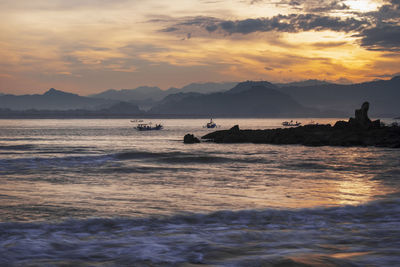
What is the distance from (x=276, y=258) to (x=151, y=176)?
57.5 ft

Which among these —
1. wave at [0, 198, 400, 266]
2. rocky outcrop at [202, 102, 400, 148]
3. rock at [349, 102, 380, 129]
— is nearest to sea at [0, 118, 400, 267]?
wave at [0, 198, 400, 266]

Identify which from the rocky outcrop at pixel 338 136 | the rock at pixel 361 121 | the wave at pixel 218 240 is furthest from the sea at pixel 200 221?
the rock at pixel 361 121

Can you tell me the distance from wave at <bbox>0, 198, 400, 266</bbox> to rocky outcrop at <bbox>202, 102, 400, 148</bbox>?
142 ft

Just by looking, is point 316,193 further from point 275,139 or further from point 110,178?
point 275,139

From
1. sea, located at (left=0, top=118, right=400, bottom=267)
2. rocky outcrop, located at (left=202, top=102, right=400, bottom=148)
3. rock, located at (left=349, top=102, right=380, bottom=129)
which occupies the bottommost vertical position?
sea, located at (left=0, top=118, right=400, bottom=267)

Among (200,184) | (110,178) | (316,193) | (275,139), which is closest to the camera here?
(316,193)

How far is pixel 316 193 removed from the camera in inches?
703

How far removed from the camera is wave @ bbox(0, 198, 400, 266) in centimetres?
852

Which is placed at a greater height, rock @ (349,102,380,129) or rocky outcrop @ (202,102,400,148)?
rock @ (349,102,380,129)

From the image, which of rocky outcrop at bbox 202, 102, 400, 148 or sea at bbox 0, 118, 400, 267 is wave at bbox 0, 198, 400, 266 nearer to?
sea at bbox 0, 118, 400, 267

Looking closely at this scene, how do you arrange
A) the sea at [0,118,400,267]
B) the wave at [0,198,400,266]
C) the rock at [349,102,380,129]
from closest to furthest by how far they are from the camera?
the wave at [0,198,400,266] → the sea at [0,118,400,267] → the rock at [349,102,380,129]

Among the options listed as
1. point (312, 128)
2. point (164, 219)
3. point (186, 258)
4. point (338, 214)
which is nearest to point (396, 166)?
point (338, 214)

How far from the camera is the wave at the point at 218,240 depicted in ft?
28.0

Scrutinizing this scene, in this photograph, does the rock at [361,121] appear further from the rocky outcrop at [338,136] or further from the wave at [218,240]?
the wave at [218,240]
